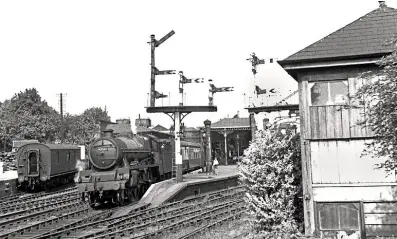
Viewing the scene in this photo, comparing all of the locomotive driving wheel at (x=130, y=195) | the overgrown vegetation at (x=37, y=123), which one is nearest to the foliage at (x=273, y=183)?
the locomotive driving wheel at (x=130, y=195)

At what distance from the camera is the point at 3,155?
3984cm

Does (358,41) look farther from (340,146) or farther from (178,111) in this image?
(178,111)

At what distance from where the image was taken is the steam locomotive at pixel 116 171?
17.7 meters

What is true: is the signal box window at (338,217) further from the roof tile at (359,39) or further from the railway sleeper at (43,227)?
the railway sleeper at (43,227)

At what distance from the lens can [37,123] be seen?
49.8 m

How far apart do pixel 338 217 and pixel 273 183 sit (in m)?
1.97

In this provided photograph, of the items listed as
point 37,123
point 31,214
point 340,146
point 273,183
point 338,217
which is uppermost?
point 37,123

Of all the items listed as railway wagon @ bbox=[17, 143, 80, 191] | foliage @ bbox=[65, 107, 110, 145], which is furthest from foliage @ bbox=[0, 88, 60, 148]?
railway wagon @ bbox=[17, 143, 80, 191]

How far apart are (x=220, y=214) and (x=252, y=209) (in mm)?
4166

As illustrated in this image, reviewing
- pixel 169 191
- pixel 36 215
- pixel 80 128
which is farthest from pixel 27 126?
pixel 36 215

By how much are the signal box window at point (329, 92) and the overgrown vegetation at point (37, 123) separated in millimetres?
33699

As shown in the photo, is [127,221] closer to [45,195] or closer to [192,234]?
[192,234]

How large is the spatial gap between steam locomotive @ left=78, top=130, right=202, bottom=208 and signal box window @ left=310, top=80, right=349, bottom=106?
29.8 feet

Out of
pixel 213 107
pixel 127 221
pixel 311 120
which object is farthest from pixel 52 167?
pixel 311 120
